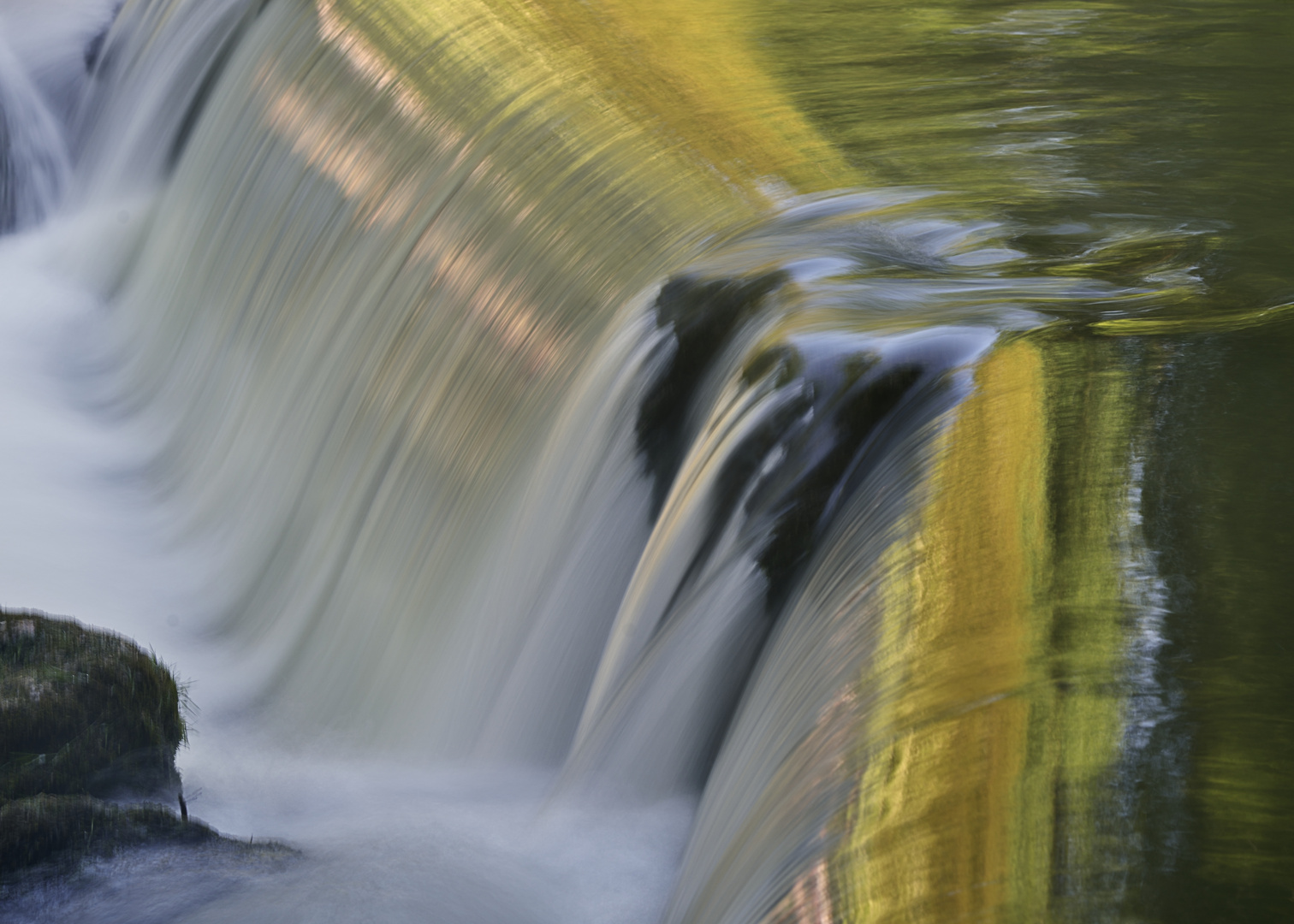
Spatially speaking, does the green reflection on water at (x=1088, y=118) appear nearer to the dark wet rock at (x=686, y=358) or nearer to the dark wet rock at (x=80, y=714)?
the dark wet rock at (x=686, y=358)

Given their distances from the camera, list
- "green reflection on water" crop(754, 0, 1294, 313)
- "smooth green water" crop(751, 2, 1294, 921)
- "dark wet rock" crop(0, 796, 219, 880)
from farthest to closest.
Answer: "green reflection on water" crop(754, 0, 1294, 313) → "dark wet rock" crop(0, 796, 219, 880) → "smooth green water" crop(751, 2, 1294, 921)

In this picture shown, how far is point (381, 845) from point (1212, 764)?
6.67 feet

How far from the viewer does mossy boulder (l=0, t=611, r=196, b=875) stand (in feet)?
8.71

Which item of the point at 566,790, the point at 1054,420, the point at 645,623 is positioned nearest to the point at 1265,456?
the point at 1054,420

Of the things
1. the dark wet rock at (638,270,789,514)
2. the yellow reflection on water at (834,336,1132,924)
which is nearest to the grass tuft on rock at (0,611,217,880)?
the dark wet rock at (638,270,789,514)

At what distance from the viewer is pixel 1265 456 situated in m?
2.25

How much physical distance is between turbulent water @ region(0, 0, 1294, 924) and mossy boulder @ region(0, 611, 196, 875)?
87mm

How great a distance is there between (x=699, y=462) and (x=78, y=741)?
1391mm

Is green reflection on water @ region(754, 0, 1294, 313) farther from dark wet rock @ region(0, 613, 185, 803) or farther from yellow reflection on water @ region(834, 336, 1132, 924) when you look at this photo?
dark wet rock @ region(0, 613, 185, 803)

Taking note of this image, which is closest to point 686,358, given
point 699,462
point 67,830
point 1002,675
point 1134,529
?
point 699,462

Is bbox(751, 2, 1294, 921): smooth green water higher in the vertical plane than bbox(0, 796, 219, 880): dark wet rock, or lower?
higher

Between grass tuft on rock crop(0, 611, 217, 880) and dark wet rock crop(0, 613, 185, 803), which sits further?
dark wet rock crop(0, 613, 185, 803)

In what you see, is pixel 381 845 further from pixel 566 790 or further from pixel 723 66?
pixel 723 66

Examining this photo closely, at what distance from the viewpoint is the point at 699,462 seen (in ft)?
9.59
